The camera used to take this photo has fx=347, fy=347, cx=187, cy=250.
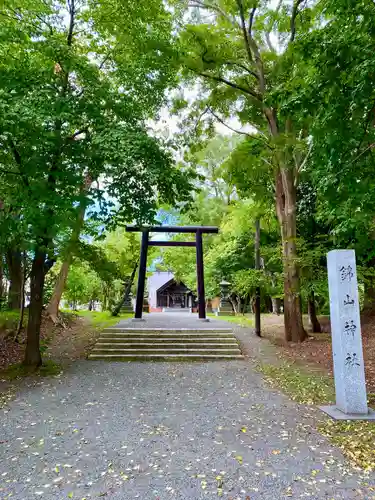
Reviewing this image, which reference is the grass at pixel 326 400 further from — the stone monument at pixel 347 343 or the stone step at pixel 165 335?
the stone step at pixel 165 335

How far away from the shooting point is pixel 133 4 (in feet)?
25.8

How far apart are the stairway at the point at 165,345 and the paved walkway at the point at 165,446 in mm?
2728

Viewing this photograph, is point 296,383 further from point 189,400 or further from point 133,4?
point 133,4

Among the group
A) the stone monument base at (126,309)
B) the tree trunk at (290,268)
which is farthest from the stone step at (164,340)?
the stone monument base at (126,309)

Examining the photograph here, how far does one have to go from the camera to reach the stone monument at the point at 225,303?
2116 cm

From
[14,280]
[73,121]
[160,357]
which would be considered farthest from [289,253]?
[14,280]

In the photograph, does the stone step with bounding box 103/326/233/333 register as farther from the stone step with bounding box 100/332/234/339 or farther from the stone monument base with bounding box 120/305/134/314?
the stone monument base with bounding box 120/305/134/314

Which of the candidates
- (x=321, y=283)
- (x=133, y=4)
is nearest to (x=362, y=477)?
(x=321, y=283)

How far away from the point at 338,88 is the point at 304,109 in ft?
1.85

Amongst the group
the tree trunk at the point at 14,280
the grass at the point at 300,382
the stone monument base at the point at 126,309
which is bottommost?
the grass at the point at 300,382

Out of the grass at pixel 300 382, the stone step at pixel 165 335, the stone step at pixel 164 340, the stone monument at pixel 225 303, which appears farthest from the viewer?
the stone monument at pixel 225 303

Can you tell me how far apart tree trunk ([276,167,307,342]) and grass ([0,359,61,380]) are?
23.9ft

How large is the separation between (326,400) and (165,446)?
3157 mm

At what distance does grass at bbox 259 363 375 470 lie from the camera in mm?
3887
